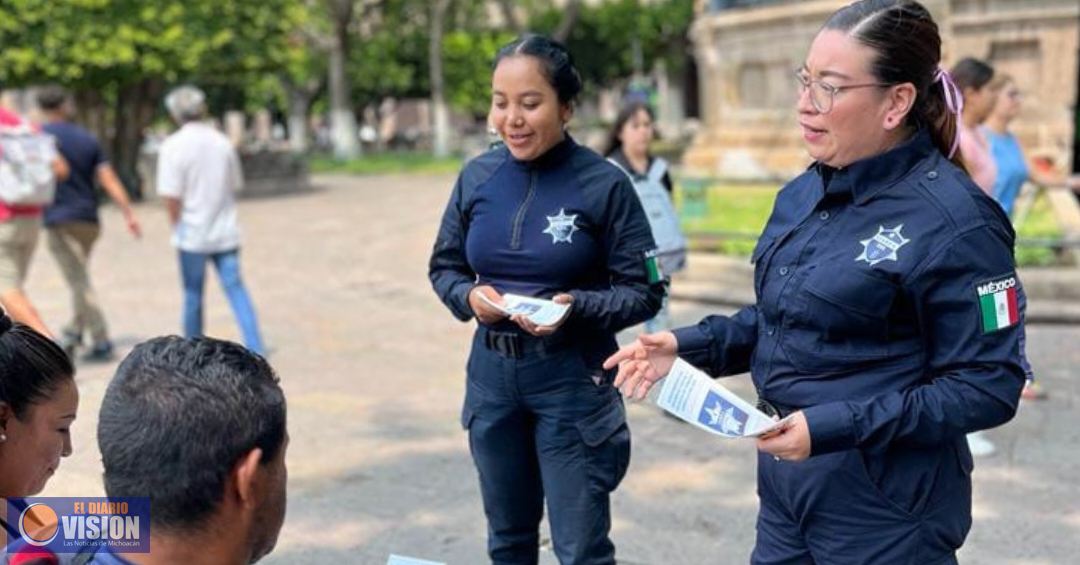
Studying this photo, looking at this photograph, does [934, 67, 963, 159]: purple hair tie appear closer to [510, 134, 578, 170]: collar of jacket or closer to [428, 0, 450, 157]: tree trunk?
[510, 134, 578, 170]: collar of jacket

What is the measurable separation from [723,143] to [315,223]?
6186 millimetres

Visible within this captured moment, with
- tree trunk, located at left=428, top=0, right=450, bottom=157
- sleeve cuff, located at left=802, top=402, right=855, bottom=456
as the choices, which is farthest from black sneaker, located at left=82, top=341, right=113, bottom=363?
tree trunk, located at left=428, top=0, right=450, bottom=157

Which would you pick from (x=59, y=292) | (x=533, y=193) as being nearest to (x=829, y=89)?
(x=533, y=193)

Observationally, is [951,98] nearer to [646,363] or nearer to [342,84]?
[646,363]

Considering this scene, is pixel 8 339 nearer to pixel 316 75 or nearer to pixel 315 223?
pixel 315 223

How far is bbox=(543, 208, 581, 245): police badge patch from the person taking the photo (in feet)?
10.3

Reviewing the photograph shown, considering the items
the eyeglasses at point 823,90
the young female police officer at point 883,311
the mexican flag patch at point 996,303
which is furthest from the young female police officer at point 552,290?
the mexican flag patch at point 996,303

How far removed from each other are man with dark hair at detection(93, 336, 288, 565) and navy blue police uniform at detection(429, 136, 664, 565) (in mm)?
1435

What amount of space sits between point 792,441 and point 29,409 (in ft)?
5.14

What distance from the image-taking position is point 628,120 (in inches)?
230

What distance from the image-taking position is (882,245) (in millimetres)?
2174

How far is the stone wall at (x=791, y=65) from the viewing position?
1109 centimetres

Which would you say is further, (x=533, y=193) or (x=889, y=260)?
(x=533, y=193)

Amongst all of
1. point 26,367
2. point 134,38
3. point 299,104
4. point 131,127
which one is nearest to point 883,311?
point 26,367
